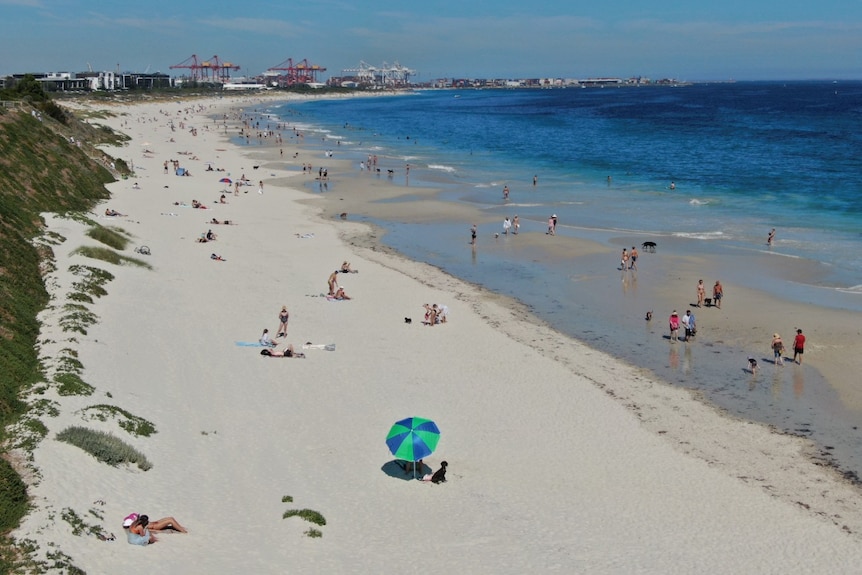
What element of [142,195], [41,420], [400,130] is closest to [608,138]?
[400,130]

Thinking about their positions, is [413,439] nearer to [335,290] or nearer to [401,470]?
[401,470]

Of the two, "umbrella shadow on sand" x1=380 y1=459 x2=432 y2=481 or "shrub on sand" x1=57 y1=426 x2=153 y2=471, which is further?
"umbrella shadow on sand" x1=380 y1=459 x2=432 y2=481

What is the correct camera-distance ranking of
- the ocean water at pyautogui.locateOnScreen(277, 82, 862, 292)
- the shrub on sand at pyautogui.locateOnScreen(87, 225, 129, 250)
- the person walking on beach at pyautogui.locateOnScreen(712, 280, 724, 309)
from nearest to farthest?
the person walking on beach at pyautogui.locateOnScreen(712, 280, 724, 309), the shrub on sand at pyautogui.locateOnScreen(87, 225, 129, 250), the ocean water at pyautogui.locateOnScreen(277, 82, 862, 292)

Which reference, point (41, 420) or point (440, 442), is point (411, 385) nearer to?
point (440, 442)

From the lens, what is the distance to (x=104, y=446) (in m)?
14.6

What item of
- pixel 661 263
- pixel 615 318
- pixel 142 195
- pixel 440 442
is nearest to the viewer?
pixel 440 442

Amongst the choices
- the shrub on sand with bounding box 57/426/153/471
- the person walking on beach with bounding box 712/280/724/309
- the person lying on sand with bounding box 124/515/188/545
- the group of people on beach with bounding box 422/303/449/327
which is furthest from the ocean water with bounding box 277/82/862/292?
the person lying on sand with bounding box 124/515/188/545

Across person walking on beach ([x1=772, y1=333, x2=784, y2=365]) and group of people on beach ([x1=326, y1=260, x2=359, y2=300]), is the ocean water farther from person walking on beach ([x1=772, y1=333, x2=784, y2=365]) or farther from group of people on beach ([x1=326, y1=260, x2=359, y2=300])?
group of people on beach ([x1=326, y1=260, x2=359, y2=300])

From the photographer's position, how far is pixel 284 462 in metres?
16.2

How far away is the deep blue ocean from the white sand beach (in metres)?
1.80

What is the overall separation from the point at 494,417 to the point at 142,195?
35648 mm

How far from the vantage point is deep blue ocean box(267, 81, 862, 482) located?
22.1 metres

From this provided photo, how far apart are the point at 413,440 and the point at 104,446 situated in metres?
5.76

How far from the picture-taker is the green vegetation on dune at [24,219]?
13.0m
